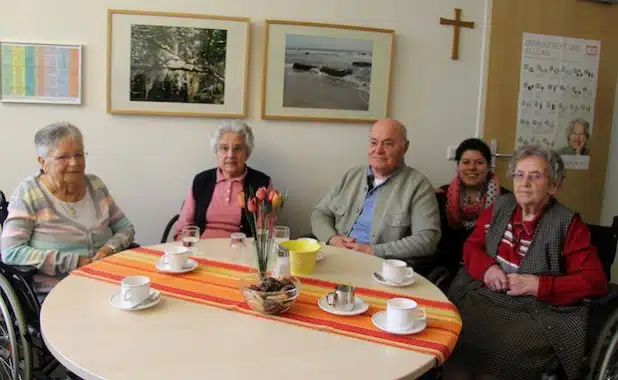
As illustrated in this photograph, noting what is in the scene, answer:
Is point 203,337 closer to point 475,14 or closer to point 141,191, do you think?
point 141,191

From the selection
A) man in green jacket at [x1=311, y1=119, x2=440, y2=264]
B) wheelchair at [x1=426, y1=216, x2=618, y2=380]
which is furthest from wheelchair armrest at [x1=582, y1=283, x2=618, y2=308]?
man in green jacket at [x1=311, y1=119, x2=440, y2=264]

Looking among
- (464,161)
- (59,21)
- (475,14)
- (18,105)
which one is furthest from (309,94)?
(18,105)

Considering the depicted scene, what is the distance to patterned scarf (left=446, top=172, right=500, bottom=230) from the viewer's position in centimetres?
301

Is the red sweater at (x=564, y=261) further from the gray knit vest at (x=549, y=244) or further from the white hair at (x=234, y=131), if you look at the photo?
the white hair at (x=234, y=131)

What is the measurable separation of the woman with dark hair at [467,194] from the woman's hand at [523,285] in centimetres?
83

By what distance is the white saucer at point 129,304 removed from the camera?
146 centimetres

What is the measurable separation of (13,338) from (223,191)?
127 centimetres

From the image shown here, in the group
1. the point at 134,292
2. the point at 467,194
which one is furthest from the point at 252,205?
the point at 467,194

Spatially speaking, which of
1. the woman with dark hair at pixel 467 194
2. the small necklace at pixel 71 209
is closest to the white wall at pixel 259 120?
the woman with dark hair at pixel 467 194

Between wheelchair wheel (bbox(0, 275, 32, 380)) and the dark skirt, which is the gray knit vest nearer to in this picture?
the dark skirt

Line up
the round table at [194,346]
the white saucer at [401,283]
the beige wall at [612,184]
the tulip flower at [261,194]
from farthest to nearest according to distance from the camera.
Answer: the beige wall at [612,184] < the white saucer at [401,283] < the tulip flower at [261,194] < the round table at [194,346]

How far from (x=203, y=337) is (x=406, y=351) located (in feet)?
1.71

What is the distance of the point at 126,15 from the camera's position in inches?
112

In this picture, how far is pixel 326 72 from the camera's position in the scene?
10.2ft
